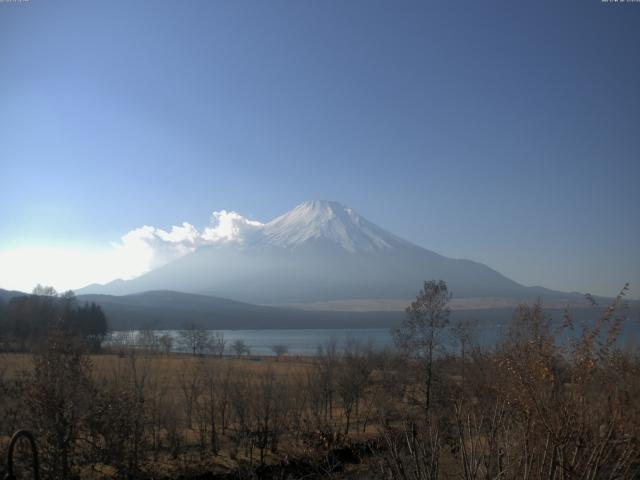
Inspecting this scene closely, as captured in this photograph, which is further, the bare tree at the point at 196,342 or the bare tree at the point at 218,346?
the bare tree at the point at 196,342

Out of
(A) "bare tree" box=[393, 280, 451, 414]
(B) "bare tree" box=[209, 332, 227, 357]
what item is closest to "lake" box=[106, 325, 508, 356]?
(A) "bare tree" box=[393, 280, 451, 414]

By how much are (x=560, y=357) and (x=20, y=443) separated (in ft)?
38.7

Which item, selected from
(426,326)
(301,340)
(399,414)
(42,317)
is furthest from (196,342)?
(399,414)

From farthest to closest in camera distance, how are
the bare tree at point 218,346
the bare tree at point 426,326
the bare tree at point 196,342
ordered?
1. the bare tree at point 196,342
2. the bare tree at point 218,346
3. the bare tree at point 426,326

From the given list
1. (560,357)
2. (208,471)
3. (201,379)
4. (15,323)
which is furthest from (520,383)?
(15,323)

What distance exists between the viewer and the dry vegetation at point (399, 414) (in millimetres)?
6016

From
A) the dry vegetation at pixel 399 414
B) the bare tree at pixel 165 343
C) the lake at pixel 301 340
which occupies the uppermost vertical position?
the dry vegetation at pixel 399 414

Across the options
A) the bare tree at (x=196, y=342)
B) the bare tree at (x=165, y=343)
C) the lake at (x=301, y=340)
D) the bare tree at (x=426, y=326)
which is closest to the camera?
the bare tree at (x=426, y=326)

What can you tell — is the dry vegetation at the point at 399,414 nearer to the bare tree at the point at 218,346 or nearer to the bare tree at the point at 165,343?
the bare tree at the point at 165,343

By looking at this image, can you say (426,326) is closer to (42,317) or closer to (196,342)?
(42,317)

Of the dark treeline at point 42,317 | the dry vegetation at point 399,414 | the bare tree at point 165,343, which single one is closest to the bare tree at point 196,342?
the bare tree at point 165,343

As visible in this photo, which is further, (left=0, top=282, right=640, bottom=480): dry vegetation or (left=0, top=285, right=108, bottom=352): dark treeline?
(left=0, top=285, right=108, bottom=352): dark treeline

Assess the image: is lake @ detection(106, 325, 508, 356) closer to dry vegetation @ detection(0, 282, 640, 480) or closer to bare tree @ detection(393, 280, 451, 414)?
bare tree @ detection(393, 280, 451, 414)

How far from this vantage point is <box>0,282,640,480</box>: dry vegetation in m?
6.02
